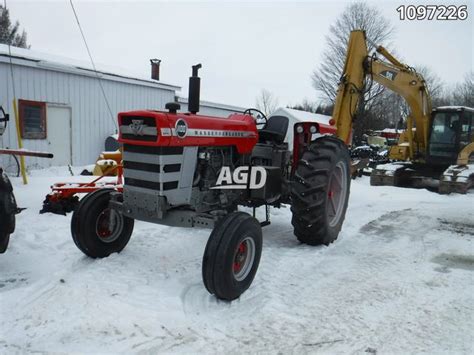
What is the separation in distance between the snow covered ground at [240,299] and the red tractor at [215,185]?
28 cm

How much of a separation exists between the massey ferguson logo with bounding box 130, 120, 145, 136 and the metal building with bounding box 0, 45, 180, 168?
25.5 ft

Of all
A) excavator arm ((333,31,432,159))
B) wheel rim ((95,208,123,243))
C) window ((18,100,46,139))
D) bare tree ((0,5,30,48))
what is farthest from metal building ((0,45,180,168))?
bare tree ((0,5,30,48))

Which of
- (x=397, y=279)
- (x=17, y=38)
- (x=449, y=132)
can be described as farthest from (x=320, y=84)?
(x=397, y=279)

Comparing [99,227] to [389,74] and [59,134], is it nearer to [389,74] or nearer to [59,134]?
[389,74]

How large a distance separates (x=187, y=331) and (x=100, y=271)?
4.10ft

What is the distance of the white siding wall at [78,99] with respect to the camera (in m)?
10.9

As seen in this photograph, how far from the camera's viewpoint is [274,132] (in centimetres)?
516

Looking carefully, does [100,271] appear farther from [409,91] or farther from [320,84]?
[320,84]

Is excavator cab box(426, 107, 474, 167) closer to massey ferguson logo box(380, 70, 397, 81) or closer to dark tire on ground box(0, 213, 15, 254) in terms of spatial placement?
massey ferguson logo box(380, 70, 397, 81)

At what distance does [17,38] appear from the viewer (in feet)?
117

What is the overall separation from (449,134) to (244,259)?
31.8ft

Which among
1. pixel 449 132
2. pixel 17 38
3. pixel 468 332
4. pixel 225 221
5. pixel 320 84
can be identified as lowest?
pixel 468 332

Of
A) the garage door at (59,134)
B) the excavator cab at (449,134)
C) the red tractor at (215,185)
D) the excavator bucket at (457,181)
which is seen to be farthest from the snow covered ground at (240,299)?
the garage door at (59,134)

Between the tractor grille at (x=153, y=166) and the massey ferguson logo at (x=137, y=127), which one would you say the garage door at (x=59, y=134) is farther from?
the massey ferguson logo at (x=137, y=127)
